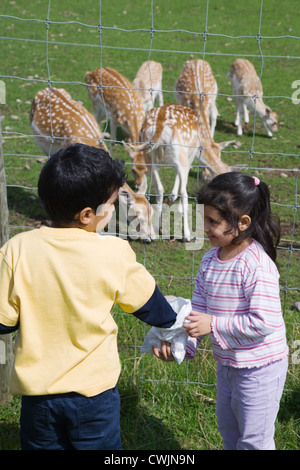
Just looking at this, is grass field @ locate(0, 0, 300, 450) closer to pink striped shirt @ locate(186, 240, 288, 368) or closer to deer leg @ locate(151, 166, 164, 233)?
deer leg @ locate(151, 166, 164, 233)

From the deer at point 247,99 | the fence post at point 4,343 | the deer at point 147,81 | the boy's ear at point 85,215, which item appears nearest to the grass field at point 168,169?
the fence post at point 4,343

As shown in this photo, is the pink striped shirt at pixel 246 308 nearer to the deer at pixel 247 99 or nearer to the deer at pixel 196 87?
the deer at pixel 196 87

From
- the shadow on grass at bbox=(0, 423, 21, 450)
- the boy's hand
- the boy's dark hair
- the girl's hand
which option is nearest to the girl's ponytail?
the girl's hand

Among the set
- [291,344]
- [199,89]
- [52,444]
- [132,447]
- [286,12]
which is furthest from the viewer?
[286,12]

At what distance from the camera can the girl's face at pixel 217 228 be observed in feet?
8.44

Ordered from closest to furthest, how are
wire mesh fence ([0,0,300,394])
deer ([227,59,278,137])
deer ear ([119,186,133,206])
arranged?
wire mesh fence ([0,0,300,394])
deer ear ([119,186,133,206])
deer ([227,59,278,137])

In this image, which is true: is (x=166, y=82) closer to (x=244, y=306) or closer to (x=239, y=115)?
(x=239, y=115)

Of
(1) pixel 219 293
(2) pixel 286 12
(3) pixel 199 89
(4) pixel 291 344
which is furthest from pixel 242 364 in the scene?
(2) pixel 286 12

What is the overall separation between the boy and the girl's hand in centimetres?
28

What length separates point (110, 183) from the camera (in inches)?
86.0

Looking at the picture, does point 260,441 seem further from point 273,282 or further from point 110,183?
point 110,183

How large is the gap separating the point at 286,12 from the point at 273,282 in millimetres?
16706

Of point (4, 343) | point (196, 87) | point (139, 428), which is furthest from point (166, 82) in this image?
point (139, 428)

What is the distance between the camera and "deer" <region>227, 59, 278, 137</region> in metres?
9.95
